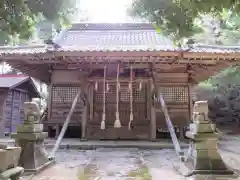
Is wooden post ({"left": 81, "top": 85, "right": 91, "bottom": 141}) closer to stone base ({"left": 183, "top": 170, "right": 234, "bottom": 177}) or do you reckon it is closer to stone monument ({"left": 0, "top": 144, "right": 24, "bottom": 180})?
stone base ({"left": 183, "top": 170, "right": 234, "bottom": 177})

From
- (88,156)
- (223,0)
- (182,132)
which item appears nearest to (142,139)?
(182,132)

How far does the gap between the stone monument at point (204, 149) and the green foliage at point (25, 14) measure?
3034 millimetres

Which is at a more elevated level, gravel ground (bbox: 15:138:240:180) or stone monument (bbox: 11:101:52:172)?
stone monument (bbox: 11:101:52:172)

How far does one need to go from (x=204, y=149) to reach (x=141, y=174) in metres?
1.25

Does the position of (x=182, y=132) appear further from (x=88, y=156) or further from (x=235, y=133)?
(x=235, y=133)

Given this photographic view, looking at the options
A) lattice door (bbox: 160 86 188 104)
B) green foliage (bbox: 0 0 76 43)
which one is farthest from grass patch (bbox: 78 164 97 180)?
lattice door (bbox: 160 86 188 104)

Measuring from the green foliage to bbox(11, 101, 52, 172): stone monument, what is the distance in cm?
150

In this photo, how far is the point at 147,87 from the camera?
9430 millimetres

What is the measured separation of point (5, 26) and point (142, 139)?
661 centimetres

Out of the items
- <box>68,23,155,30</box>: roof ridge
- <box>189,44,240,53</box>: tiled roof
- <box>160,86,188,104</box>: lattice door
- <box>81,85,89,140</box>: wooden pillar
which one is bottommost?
<box>81,85,89,140</box>: wooden pillar

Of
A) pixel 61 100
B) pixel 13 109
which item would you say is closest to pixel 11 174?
pixel 61 100

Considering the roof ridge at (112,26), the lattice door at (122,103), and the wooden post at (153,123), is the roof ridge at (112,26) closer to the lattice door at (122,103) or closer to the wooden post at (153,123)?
the lattice door at (122,103)

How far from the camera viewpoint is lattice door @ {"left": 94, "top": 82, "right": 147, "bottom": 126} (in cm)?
930

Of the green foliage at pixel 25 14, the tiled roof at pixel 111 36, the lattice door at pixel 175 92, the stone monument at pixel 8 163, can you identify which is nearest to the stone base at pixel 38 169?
the stone monument at pixel 8 163
